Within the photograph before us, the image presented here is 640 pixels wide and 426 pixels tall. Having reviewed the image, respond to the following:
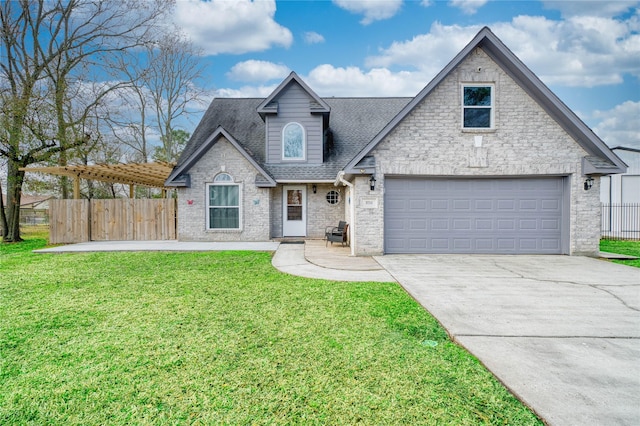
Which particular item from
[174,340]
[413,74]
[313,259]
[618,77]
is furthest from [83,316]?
[413,74]

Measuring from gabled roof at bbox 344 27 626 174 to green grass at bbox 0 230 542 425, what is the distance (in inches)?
227

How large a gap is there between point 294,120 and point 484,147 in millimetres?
7863

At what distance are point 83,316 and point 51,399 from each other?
2.47 m

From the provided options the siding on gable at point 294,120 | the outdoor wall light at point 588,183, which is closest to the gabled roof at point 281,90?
the siding on gable at point 294,120

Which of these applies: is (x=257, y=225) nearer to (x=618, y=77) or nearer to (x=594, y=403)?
(x=594, y=403)

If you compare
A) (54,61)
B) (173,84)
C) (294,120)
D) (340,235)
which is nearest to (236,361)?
(340,235)

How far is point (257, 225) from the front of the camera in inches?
561

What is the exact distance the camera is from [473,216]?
34.4 ft

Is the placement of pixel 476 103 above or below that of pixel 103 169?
above

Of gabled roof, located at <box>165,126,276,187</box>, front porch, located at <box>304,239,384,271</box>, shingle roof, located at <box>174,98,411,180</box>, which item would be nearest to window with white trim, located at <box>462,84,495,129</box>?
front porch, located at <box>304,239,384,271</box>

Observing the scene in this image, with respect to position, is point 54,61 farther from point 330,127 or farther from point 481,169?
point 481,169

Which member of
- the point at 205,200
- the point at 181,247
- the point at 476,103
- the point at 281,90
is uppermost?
the point at 281,90

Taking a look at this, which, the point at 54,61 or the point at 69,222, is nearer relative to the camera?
the point at 69,222

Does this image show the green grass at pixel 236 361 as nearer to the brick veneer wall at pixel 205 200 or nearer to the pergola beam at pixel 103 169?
the pergola beam at pixel 103 169
